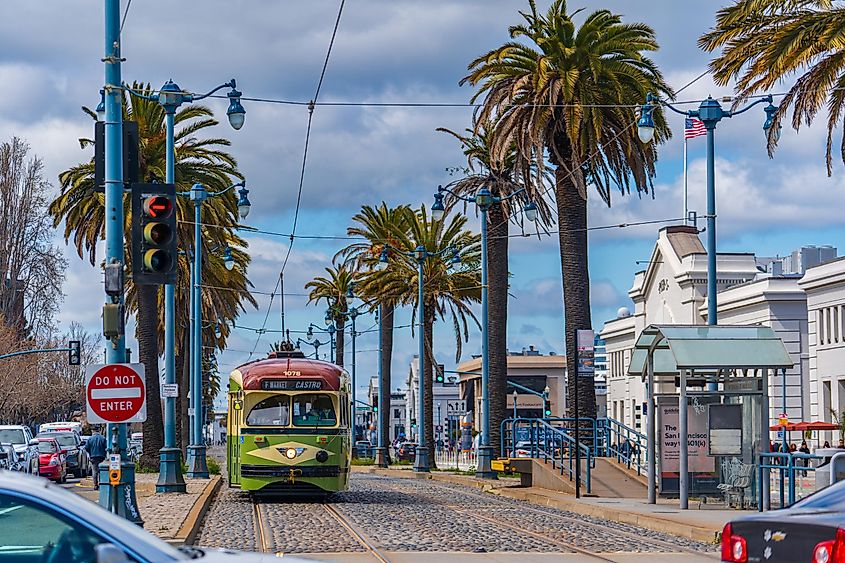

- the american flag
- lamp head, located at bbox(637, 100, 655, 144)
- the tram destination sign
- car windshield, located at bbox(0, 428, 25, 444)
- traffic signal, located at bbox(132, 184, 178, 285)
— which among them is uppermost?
the american flag

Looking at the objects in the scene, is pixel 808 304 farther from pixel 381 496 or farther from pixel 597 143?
pixel 381 496

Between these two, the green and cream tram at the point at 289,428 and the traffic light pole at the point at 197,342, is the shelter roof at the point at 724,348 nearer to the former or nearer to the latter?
the green and cream tram at the point at 289,428

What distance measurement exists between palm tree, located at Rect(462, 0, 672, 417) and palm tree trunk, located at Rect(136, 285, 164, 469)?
37.3ft

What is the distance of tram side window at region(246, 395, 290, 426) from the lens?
27641mm

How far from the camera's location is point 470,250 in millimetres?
56031

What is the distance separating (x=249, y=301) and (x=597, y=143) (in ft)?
93.5

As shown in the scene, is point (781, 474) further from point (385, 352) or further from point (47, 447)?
point (385, 352)

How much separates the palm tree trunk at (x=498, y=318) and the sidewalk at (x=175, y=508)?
11.1 m

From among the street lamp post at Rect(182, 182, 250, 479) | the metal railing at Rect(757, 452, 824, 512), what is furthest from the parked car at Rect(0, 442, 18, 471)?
the metal railing at Rect(757, 452, 824, 512)

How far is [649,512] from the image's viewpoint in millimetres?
23203

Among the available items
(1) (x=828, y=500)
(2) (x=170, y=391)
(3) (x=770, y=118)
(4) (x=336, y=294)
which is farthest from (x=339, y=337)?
(1) (x=828, y=500)

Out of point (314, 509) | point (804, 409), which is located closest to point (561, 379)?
point (804, 409)

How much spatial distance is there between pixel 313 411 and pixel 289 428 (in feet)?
2.18

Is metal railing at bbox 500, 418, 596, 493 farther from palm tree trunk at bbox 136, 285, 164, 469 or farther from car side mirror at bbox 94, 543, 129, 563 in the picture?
car side mirror at bbox 94, 543, 129, 563
